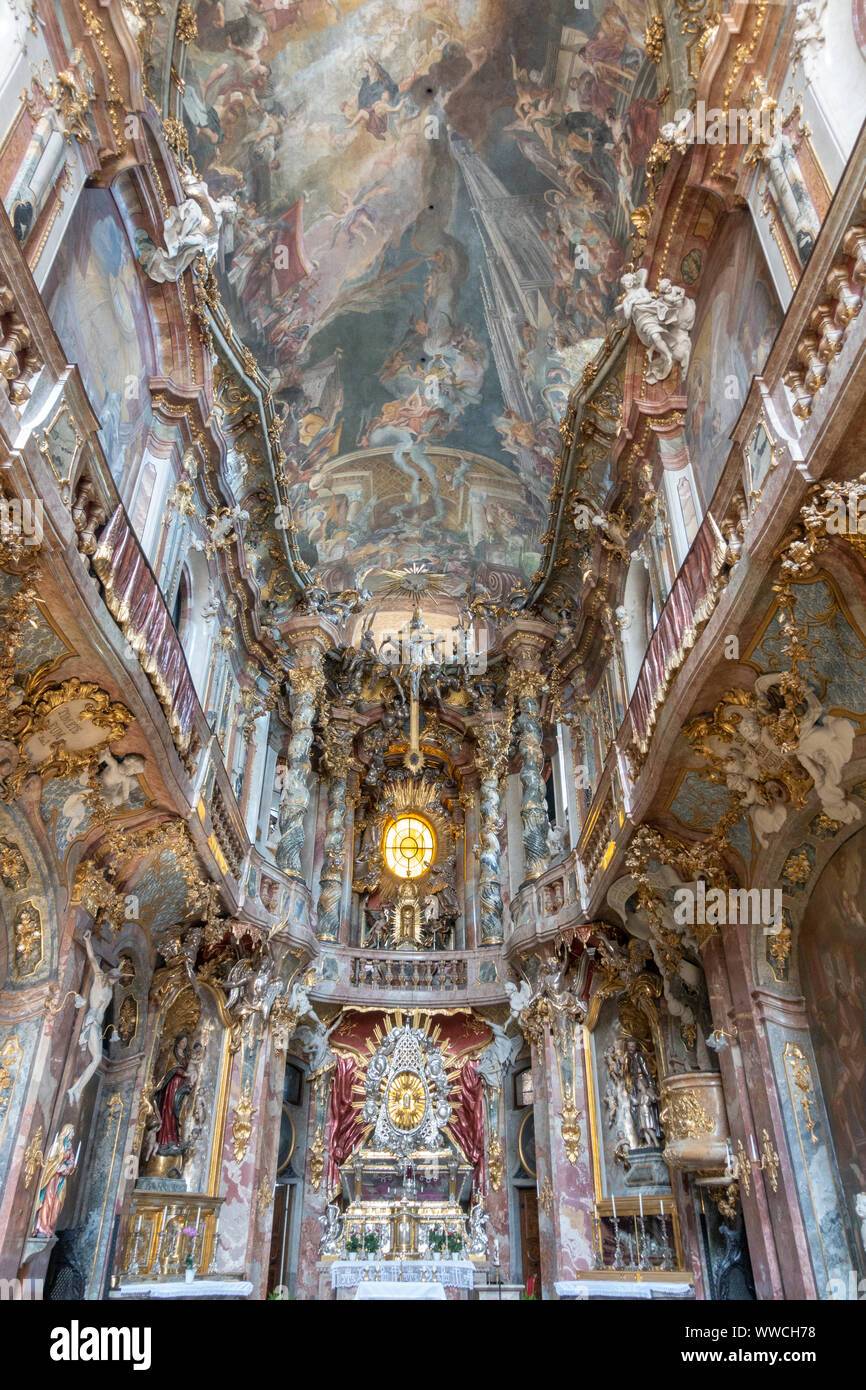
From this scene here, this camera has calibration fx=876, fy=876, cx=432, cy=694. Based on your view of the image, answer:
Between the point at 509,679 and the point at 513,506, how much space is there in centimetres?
450

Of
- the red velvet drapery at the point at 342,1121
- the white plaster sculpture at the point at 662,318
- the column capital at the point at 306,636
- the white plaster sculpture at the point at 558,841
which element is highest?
the column capital at the point at 306,636

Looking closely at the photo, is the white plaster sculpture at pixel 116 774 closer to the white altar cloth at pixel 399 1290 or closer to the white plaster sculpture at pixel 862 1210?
the white altar cloth at pixel 399 1290

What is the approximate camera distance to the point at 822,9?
8742mm

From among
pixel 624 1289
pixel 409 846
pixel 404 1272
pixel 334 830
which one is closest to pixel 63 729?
pixel 624 1289

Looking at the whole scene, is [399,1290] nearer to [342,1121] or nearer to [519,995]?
[519,995]

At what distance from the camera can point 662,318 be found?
1304 centimetres

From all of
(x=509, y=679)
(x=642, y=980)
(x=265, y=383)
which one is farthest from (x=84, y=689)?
(x=509, y=679)

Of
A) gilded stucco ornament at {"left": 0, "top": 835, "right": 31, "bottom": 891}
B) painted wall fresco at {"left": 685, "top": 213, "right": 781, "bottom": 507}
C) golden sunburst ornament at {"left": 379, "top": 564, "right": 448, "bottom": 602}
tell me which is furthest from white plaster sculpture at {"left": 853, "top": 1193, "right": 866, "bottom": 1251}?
golden sunburst ornament at {"left": 379, "top": 564, "right": 448, "bottom": 602}

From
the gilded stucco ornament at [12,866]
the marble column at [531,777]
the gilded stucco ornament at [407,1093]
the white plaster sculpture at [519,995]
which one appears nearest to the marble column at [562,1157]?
the white plaster sculpture at [519,995]

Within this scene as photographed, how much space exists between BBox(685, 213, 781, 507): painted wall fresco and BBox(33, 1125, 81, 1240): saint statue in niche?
37.4 ft

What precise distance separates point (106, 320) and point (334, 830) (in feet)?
44.4

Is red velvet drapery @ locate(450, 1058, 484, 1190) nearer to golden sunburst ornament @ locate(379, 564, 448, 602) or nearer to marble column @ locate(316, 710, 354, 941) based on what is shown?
marble column @ locate(316, 710, 354, 941)

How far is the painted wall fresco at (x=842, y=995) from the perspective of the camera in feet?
31.7

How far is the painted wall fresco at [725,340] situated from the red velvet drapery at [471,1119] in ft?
46.1
